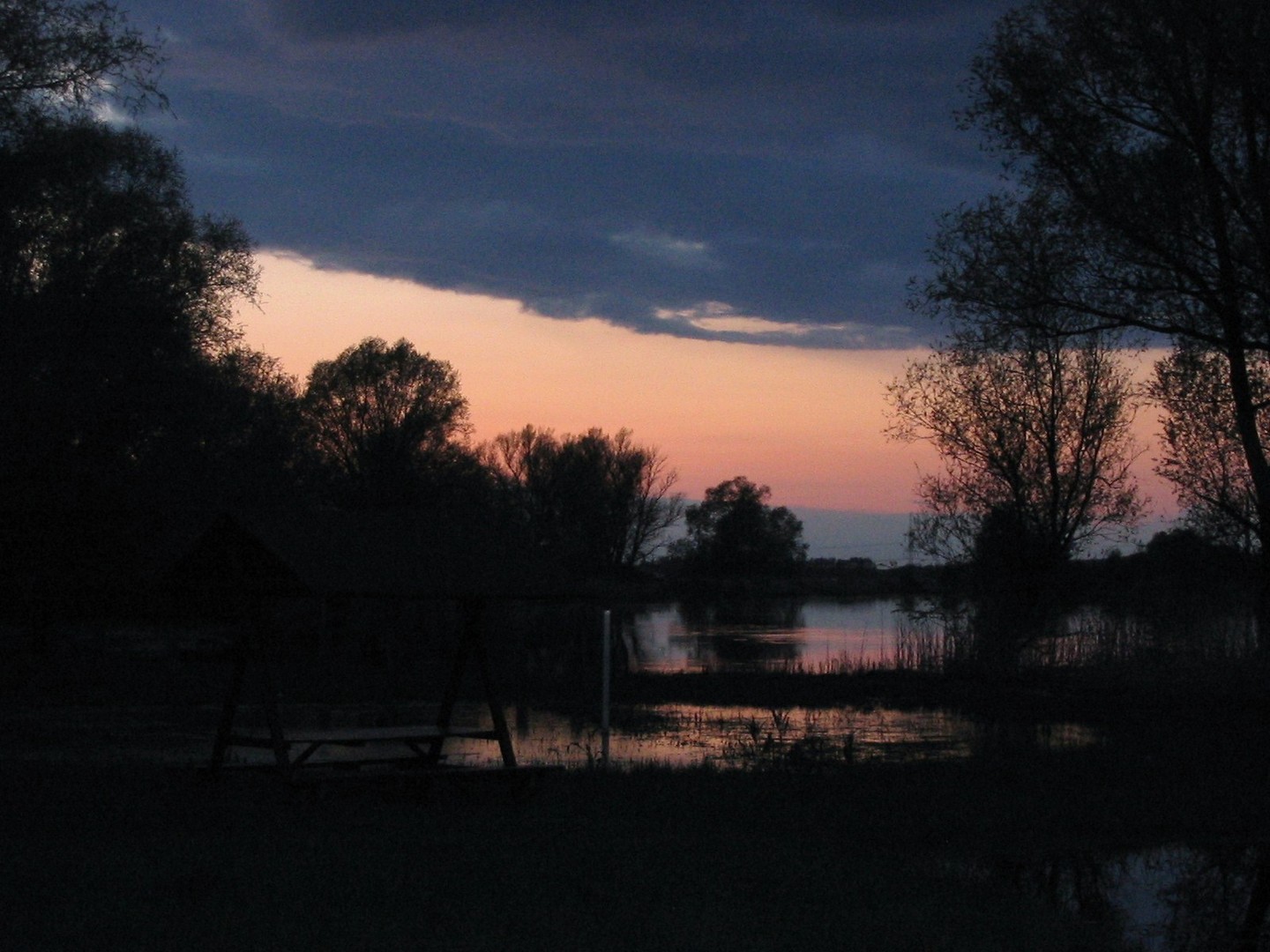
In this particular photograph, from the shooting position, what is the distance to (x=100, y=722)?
67.9 feet

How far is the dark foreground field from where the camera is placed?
7848 millimetres

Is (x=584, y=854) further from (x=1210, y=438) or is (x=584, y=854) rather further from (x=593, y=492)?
(x=593, y=492)

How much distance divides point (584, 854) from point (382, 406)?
58476 mm

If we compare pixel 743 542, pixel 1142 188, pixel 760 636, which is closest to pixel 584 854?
pixel 1142 188

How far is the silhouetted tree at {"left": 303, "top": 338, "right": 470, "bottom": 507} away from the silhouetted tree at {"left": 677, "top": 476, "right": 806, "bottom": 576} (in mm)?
38106

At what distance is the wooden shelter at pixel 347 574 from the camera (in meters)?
11.9

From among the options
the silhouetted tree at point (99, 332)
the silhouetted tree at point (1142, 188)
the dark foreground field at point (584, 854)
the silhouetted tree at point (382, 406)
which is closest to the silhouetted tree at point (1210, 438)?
the silhouetted tree at point (1142, 188)

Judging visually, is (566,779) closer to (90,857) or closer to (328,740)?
(328,740)

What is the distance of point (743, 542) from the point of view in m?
102

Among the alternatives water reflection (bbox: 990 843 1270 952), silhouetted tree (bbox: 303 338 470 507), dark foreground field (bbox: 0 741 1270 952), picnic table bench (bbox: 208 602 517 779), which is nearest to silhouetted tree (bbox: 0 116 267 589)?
dark foreground field (bbox: 0 741 1270 952)

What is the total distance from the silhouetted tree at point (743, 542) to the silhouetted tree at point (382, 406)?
38106 mm

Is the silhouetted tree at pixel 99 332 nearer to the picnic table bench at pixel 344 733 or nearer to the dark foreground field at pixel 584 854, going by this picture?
the dark foreground field at pixel 584 854

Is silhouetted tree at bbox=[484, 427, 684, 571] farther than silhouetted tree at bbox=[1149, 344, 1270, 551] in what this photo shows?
Yes

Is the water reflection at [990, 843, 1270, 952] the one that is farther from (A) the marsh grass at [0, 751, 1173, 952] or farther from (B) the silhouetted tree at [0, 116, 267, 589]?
(B) the silhouetted tree at [0, 116, 267, 589]
